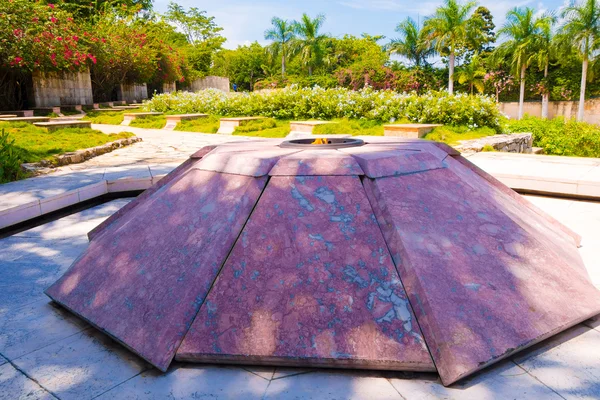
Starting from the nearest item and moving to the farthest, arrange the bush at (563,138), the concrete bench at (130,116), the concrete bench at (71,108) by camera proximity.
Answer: the bush at (563,138) → the concrete bench at (130,116) → the concrete bench at (71,108)

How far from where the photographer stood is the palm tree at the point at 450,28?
30250mm

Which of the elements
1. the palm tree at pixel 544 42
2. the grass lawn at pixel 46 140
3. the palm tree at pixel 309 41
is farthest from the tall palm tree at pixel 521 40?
the grass lawn at pixel 46 140

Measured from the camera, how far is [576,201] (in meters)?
4.96

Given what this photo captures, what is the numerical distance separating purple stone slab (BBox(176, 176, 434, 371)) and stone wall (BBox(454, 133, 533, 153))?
6.95 meters

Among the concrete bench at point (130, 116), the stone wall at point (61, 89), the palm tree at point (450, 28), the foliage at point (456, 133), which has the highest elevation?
the palm tree at point (450, 28)

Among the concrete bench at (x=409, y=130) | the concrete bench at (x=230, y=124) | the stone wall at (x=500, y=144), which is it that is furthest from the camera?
the concrete bench at (x=230, y=124)

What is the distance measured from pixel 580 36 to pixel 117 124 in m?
27.6

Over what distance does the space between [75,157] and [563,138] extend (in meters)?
13.4

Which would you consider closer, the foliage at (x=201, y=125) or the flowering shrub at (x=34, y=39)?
the foliage at (x=201, y=125)

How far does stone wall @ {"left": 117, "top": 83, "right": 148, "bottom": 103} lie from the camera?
90.3 feet

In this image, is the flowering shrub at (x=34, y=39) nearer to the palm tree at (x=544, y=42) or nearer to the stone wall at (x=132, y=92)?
the stone wall at (x=132, y=92)

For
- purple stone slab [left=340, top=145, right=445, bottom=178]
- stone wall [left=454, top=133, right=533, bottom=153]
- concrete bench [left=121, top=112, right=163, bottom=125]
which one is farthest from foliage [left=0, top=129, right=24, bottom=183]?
concrete bench [left=121, top=112, right=163, bottom=125]

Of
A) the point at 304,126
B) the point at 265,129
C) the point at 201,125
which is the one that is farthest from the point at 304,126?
the point at 201,125

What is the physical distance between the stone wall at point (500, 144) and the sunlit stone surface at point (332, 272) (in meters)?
6.29
